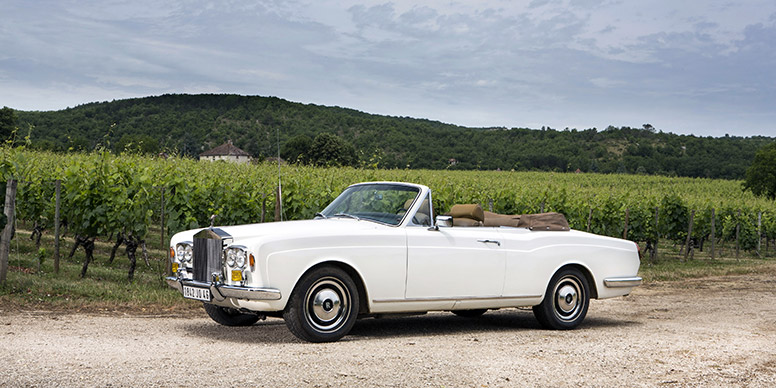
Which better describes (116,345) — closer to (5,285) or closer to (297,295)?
(297,295)

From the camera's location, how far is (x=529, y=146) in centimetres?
9200

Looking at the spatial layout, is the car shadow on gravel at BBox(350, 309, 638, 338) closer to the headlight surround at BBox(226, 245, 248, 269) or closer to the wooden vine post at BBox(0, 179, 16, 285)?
the headlight surround at BBox(226, 245, 248, 269)

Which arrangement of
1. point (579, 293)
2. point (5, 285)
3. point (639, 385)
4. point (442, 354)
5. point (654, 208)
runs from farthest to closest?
point (654, 208) → point (5, 285) → point (579, 293) → point (442, 354) → point (639, 385)

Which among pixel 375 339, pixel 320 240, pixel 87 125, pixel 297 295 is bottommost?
pixel 375 339

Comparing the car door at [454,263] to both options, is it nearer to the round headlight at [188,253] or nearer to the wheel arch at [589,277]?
the wheel arch at [589,277]

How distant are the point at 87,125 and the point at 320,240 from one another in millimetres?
67192

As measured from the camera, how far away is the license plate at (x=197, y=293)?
24.0ft

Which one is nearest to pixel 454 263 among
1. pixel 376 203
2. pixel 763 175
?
pixel 376 203

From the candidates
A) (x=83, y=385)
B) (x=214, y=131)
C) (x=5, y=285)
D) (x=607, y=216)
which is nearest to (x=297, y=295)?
(x=83, y=385)

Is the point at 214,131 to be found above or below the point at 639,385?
above

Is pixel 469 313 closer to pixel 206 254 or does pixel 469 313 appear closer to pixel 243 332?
pixel 243 332

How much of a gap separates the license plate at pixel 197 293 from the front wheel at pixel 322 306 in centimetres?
82

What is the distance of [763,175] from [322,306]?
80.8m

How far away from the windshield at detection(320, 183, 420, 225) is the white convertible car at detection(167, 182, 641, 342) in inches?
0.5
